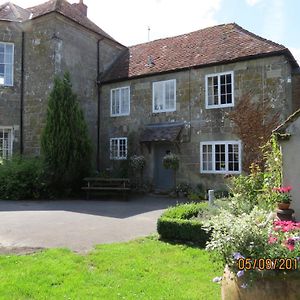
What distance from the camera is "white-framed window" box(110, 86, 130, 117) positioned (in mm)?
19320

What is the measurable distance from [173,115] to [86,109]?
513cm

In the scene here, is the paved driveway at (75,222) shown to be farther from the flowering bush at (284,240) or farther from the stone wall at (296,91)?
the stone wall at (296,91)

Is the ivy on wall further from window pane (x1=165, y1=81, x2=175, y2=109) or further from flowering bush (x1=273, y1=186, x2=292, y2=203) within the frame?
flowering bush (x1=273, y1=186, x2=292, y2=203)

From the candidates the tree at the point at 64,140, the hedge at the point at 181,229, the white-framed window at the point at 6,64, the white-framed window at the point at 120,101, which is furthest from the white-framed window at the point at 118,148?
the hedge at the point at 181,229

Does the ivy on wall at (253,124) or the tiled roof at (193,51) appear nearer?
the ivy on wall at (253,124)

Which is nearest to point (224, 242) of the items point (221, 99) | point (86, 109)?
point (221, 99)

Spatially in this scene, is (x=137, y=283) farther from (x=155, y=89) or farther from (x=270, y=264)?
(x=155, y=89)

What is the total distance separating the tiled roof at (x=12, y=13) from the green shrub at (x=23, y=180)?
7.71 m

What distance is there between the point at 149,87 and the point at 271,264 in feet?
50.8

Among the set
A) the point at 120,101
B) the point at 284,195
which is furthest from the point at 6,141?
the point at 284,195

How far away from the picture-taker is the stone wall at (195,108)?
1496cm

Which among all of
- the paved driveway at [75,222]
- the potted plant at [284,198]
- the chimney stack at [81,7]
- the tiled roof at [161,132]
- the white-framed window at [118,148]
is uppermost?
the chimney stack at [81,7]

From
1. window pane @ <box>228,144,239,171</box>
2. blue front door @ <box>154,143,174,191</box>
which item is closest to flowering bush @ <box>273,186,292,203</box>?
window pane @ <box>228,144,239,171</box>

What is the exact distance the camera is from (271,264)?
366cm
